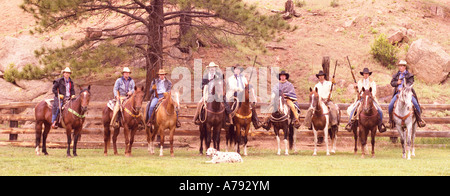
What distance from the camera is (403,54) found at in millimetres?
30219

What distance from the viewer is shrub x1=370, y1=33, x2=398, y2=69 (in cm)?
2978

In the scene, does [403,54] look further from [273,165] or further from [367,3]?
[273,165]

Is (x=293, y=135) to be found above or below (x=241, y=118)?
below

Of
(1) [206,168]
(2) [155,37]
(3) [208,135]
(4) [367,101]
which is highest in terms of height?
(2) [155,37]

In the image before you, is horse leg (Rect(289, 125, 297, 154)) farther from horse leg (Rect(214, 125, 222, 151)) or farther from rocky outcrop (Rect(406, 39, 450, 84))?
rocky outcrop (Rect(406, 39, 450, 84))

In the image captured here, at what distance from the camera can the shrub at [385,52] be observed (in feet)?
97.7

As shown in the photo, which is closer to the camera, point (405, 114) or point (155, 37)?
point (405, 114)

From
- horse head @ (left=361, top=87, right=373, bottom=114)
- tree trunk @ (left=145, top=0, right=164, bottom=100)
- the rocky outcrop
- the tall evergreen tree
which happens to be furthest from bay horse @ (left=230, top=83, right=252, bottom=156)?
the rocky outcrop

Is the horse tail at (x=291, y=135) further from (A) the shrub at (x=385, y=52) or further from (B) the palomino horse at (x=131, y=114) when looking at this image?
(A) the shrub at (x=385, y=52)

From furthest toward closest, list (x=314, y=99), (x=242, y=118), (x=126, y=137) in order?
1. (x=314, y=99)
2. (x=242, y=118)
3. (x=126, y=137)

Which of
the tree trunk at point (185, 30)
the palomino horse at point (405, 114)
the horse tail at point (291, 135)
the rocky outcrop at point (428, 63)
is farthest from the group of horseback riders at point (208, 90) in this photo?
the rocky outcrop at point (428, 63)

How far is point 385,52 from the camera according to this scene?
29.8 metres

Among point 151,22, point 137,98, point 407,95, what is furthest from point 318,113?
→ point 151,22

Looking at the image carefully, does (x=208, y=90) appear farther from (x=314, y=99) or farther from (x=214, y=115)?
(x=314, y=99)
